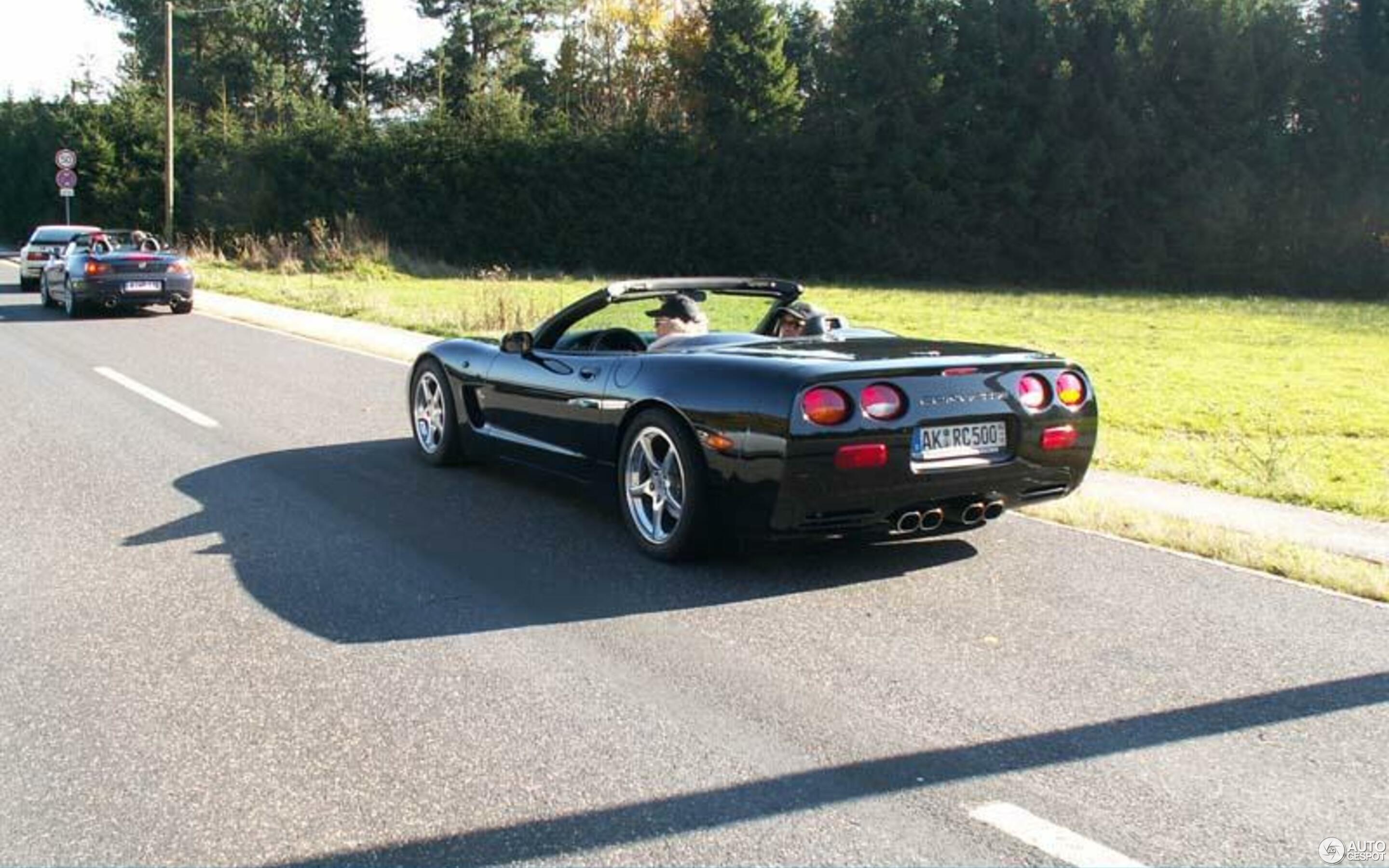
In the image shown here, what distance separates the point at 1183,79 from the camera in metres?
41.2

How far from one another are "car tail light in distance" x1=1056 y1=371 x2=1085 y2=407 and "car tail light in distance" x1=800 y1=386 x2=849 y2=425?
3.90 feet

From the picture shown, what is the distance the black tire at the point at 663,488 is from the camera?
18.2ft

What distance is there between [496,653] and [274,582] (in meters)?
1.39

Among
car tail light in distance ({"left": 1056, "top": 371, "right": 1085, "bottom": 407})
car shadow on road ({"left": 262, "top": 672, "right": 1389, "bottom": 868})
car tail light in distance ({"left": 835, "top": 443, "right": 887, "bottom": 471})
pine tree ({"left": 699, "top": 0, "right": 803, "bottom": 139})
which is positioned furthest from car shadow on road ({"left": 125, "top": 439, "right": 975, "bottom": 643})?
pine tree ({"left": 699, "top": 0, "right": 803, "bottom": 139})

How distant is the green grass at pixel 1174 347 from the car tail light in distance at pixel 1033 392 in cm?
277

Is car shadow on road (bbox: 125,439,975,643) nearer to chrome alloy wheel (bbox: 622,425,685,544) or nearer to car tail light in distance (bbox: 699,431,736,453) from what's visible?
chrome alloy wheel (bbox: 622,425,685,544)

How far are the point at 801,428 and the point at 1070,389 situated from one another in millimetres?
1508

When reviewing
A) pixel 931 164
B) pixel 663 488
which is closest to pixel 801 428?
pixel 663 488

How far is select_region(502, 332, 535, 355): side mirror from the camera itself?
704cm

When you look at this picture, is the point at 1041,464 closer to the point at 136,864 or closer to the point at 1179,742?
the point at 1179,742

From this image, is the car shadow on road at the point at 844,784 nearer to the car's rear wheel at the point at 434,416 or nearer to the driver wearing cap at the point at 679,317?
the driver wearing cap at the point at 679,317

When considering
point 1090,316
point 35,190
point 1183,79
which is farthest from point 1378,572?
point 35,190

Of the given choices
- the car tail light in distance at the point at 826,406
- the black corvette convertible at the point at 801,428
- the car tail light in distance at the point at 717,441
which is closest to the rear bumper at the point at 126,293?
the black corvette convertible at the point at 801,428

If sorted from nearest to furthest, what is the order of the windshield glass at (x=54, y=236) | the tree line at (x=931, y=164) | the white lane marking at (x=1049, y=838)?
the white lane marking at (x=1049, y=838) → the windshield glass at (x=54, y=236) → the tree line at (x=931, y=164)
